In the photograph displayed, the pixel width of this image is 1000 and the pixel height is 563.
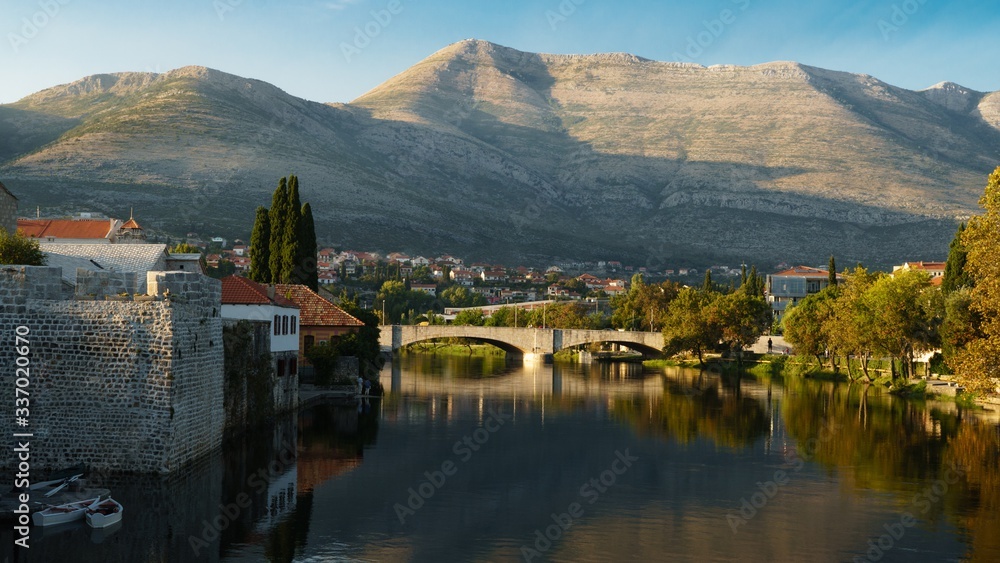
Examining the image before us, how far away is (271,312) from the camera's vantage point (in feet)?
126

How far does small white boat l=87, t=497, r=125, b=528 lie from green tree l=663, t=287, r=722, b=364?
2892 inches

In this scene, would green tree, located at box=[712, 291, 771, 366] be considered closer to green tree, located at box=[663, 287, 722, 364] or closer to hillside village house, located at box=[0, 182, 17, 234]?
green tree, located at box=[663, 287, 722, 364]

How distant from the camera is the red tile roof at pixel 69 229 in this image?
60031 mm

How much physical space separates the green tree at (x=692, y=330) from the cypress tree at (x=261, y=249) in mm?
44333

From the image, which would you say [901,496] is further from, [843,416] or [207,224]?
[207,224]

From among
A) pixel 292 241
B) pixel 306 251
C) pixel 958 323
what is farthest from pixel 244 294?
pixel 958 323

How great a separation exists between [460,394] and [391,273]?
129 metres

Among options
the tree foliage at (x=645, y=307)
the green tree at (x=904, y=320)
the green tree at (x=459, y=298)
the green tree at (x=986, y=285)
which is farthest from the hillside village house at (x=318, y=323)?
the green tree at (x=459, y=298)

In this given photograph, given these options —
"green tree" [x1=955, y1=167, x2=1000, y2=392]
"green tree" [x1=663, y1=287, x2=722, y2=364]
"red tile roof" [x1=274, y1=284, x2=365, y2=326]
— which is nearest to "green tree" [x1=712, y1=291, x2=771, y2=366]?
"green tree" [x1=663, y1=287, x2=722, y2=364]

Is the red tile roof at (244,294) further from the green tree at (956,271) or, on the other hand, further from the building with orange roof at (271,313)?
the green tree at (956,271)

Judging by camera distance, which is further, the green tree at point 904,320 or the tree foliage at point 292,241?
the green tree at point 904,320

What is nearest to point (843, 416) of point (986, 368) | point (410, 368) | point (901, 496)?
point (986, 368)

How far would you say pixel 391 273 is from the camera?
184 m

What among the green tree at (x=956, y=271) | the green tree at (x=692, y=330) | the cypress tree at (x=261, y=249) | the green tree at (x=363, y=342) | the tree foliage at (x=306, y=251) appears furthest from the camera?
the green tree at (x=692, y=330)
